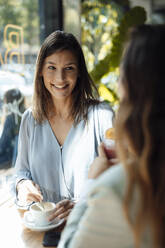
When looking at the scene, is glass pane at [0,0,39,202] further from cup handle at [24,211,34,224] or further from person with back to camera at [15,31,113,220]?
cup handle at [24,211,34,224]

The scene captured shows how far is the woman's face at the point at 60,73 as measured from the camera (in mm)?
1550

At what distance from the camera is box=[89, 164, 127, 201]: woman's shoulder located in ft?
1.94

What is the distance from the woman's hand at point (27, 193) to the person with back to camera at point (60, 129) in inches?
3.2

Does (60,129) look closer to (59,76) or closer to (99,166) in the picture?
(59,76)

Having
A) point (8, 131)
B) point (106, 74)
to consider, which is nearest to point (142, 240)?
point (8, 131)

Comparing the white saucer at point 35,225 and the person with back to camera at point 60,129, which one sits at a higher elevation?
the person with back to camera at point 60,129

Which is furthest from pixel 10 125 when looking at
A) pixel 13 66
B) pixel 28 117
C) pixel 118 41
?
pixel 118 41

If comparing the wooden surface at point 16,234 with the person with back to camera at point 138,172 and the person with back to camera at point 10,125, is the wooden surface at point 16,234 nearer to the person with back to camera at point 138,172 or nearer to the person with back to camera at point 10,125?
the person with back to camera at point 138,172

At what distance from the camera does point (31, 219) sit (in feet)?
3.90

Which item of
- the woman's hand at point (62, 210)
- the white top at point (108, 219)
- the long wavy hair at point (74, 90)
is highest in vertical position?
the long wavy hair at point (74, 90)

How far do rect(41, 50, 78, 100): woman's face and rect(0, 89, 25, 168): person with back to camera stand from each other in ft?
2.05

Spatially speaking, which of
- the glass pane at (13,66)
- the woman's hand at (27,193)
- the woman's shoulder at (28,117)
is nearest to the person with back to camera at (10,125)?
the glass pane at (13,66)

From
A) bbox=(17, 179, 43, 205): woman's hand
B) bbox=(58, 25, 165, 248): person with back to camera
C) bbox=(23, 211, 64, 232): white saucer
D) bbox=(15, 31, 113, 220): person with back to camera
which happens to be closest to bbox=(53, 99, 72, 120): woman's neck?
bbox=(15, 31, 113, 220): person with back to camera

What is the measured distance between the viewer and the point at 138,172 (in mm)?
622
